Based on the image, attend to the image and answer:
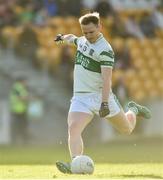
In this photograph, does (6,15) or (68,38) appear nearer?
(68,38)

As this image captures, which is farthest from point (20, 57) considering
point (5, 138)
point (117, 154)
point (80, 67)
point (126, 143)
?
point (80, 67)

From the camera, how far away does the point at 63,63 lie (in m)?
24.5

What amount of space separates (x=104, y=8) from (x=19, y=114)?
5.72m

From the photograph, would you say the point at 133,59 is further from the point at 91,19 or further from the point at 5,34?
the point at 91,19

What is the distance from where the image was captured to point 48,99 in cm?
2416

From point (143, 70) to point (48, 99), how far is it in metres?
3.61

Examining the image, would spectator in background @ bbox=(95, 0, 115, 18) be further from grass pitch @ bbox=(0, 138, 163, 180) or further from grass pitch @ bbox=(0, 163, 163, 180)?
grass pitch @ bbox=(0, 163, 163, 180)

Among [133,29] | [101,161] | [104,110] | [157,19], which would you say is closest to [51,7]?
[133,29]

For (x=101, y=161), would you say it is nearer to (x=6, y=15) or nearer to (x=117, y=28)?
(x=6, y=15)

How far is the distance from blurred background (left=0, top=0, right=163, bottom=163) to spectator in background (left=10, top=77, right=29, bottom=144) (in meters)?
0.04

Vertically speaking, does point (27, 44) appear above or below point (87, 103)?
below

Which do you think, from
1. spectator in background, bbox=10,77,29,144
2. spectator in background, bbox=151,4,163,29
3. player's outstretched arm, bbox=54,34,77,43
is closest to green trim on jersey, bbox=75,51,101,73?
player's outstretched arm, bbox=54,34,77,43

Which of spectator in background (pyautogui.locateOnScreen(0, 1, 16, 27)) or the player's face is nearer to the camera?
the player's face

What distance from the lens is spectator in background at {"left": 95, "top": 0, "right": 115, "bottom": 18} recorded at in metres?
26.7
